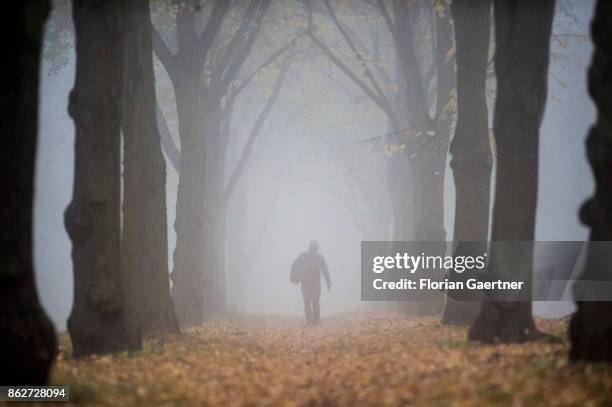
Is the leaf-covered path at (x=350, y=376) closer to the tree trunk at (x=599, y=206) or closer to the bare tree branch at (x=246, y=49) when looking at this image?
the tree trunk at (x=599, y=206)

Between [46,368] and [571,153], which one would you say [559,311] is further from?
[46,368]

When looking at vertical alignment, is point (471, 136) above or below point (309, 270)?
above

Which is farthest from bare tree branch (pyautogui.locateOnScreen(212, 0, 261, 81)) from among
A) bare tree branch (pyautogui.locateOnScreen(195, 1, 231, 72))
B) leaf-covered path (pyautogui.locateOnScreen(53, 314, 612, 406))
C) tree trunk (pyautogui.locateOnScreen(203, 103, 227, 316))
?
leaf-covered path (pyautogui.locateOnScreen(53, 314, 612, 406))

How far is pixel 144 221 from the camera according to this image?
1027 cm

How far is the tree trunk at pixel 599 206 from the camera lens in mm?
5363

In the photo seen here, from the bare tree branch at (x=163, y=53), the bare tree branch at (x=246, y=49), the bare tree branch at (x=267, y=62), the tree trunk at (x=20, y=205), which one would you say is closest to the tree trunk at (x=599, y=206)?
the tree trunk at (x=20, y=205)

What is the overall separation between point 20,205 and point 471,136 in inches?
311

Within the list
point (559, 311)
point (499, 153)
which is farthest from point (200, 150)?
point (559, 311)

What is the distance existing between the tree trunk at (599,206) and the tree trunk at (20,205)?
173 inches

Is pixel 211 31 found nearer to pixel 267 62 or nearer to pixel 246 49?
pixel 246 49

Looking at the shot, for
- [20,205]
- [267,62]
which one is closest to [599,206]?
[20,205]

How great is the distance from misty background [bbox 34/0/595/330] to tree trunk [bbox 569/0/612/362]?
1211 cm

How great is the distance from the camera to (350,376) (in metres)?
6.83

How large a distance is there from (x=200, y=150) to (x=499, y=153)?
8.68 m
